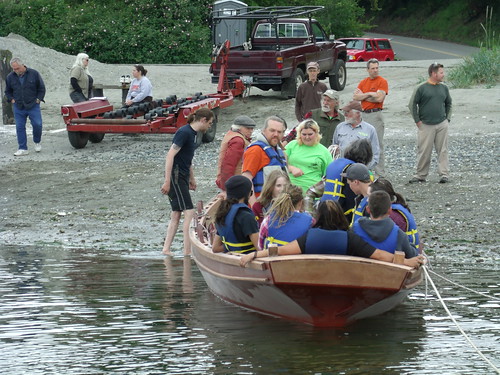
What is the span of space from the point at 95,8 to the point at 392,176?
26533 millimetres

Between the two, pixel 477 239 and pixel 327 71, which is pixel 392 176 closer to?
pixel 477 239

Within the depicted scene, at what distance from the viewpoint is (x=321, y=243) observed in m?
8.27

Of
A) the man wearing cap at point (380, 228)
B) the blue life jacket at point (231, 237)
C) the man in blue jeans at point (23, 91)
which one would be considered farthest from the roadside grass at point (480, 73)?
the man wearing cap at point (380, 228)

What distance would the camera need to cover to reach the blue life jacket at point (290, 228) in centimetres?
856

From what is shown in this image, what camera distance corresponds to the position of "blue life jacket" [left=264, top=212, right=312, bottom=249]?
8562 mm

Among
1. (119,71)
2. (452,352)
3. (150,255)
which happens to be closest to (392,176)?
(150,255)

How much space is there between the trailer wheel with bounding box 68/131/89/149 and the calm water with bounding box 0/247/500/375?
9.28m

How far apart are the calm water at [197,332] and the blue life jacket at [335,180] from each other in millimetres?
1197

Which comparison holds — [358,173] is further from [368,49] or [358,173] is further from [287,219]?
[368,49]

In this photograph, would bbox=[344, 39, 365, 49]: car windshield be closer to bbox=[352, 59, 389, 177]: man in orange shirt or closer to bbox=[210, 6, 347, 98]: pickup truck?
bbox=[210, 6, 347, 98]: pickup truck

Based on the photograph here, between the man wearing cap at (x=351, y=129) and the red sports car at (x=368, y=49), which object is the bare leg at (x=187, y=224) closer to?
the man wearing cap at (x=351, y=129)

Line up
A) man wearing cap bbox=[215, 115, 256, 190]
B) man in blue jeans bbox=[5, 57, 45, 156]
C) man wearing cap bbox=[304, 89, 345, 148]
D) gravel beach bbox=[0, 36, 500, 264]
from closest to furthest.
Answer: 1. man wearing cap bbox=[215, 115, 256, 190]
2. man wearing cap bbox=[304, 89, 345, 148]
3. gravel beach bbox=[0, 36, 500, 264]
4. man in blue jeans bbox=[5, 57, 45, 156]

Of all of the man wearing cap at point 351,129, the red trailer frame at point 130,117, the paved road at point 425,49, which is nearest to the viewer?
the man wearing cap at point 351,129

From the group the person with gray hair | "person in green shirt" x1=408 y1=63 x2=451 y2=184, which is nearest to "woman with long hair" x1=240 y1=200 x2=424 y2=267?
"person in green shirt" x1=408 y1=63 x2=451 y2=184
